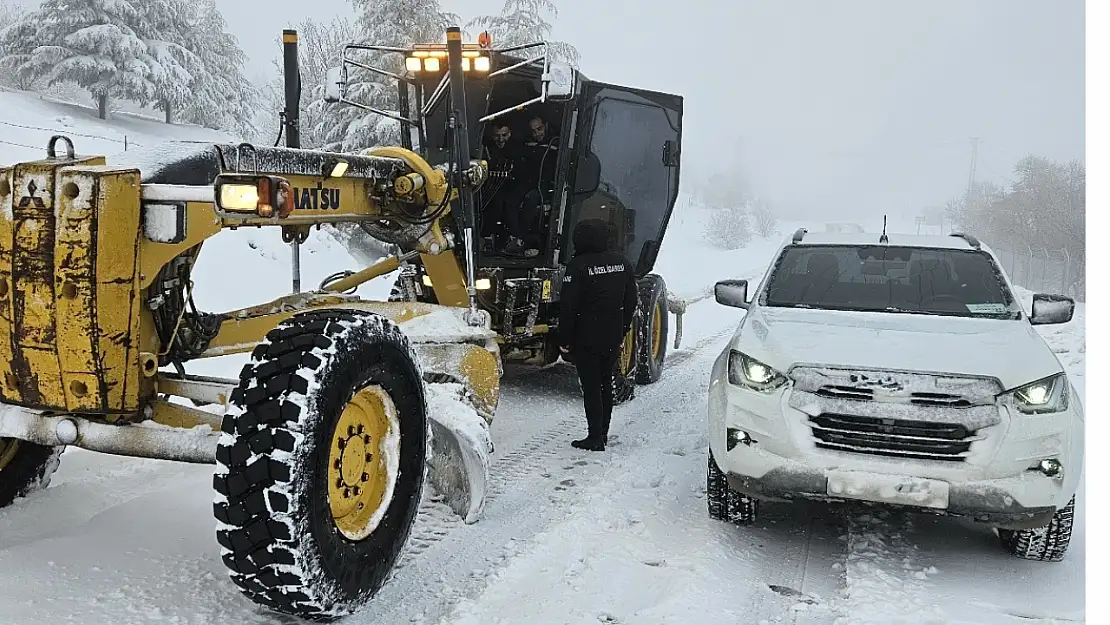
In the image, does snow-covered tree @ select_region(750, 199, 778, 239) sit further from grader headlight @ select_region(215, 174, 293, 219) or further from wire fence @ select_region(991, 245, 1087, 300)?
grader headlight @ select_region(215, 174, 293, 219)

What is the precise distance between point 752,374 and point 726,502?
0.72 meters

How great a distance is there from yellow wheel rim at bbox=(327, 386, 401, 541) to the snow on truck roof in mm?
3409

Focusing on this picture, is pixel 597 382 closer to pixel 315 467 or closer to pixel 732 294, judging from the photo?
pixel 732 294

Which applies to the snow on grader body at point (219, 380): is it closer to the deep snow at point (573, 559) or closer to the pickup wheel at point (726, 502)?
the deep snow at point (573, 559)

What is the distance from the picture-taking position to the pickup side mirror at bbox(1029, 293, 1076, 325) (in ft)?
16.1

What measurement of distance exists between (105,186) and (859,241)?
4521 millimetres


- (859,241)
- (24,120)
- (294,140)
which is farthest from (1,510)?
(24,120)

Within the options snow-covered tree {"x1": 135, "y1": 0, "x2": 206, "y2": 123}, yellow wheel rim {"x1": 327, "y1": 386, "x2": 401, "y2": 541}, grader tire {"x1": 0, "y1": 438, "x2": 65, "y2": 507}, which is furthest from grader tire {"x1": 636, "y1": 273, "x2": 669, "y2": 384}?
snow-covered tree {"x1": 135, "y1": 0, "x2": 206, "y2": 123}

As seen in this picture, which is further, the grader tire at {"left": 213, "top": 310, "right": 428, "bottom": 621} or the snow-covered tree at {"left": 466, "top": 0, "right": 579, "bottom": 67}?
the snow-covered tree at {"left": 466, "top": 0, "right": 579, "bottom": 67}

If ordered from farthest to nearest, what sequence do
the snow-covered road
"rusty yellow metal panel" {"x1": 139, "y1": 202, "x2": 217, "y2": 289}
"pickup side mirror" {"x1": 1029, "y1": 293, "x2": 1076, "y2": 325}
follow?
"pickup side mirror" {"x1": 1029, "y1": 293, "x2": 1076, "y2": 325} < the snow-covered road < "rusty yellow metal panel" {"x1": 139, "y1": 202, "x2": 217, "y2": 289}

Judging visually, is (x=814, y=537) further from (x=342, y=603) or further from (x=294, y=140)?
(x=294, y=140)

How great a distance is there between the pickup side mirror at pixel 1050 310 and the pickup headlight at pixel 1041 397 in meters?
1.03

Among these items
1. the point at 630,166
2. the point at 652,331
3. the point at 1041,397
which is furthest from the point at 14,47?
the point at 1041,397

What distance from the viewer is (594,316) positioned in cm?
605
